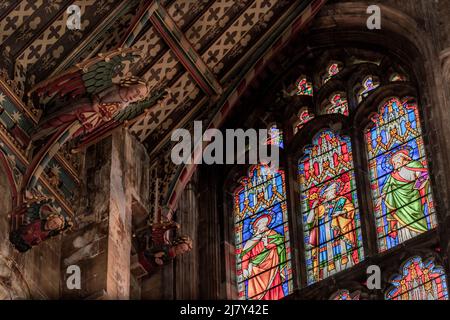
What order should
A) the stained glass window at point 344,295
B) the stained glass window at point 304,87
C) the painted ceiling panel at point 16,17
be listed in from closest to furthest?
the painted ceiling panel at point 16,17
the stained glass window at point 344,295
the stained glass window at point 304,87

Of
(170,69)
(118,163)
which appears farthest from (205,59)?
(118,163)

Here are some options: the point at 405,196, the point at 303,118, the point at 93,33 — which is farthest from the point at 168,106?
the point at 405,196

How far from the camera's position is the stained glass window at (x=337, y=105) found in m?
22.5

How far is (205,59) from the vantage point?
21531mm

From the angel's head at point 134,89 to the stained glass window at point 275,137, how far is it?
146 inches

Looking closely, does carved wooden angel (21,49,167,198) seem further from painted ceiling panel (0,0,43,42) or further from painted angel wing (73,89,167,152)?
painted ceiling panel (0,0,43,42)

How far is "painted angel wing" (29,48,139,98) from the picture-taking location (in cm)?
1919

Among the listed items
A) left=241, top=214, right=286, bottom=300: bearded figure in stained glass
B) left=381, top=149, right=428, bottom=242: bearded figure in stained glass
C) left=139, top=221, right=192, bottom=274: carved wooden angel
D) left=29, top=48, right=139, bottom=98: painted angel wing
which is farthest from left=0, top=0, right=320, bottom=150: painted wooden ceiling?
left=381, top=149, right=428, bottom=242: bearded figure in stained glass

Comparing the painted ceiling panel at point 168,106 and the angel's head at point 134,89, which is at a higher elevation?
the painted ceiling panel at point 168,106

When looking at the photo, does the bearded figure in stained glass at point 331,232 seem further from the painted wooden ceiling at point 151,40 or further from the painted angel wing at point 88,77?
the painted angel wing at point 88,77

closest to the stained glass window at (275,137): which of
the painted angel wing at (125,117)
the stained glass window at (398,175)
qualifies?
the stained glass window at (398,175)

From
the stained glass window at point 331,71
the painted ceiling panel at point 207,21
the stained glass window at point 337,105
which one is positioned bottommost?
the stained glass window at point 337,105

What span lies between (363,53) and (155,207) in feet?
12.4
